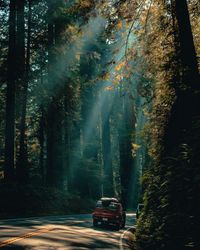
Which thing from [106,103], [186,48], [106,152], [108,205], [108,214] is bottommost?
[108,214]

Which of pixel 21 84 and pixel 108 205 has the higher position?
pixel 21 84

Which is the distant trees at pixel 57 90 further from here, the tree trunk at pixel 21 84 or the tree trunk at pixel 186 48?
the tree trunk at pixel 186 48

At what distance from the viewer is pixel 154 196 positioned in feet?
52.3

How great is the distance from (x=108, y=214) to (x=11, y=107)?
10.8 meters

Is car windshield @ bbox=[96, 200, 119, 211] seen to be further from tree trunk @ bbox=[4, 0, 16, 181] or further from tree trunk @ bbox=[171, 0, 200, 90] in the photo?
tree trunk @ bbox=[171, 0, 200, 90]

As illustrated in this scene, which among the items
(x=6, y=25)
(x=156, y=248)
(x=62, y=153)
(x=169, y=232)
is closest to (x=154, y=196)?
(x=156, y=248)

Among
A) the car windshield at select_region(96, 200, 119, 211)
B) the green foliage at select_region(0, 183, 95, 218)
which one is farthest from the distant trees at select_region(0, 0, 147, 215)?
the car windshield at select_region(96, 200, 119, 211)

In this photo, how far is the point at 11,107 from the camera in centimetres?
3381

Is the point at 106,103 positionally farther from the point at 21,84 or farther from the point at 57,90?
the point at 21,84

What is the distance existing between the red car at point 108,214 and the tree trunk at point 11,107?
770cm

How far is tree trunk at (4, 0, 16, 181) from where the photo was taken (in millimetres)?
33281

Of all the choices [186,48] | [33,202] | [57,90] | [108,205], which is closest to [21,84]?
[57,90]

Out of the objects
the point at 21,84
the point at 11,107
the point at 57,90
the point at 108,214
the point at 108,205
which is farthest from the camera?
the point at 57,90

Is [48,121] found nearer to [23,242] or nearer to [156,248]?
[23,242]
